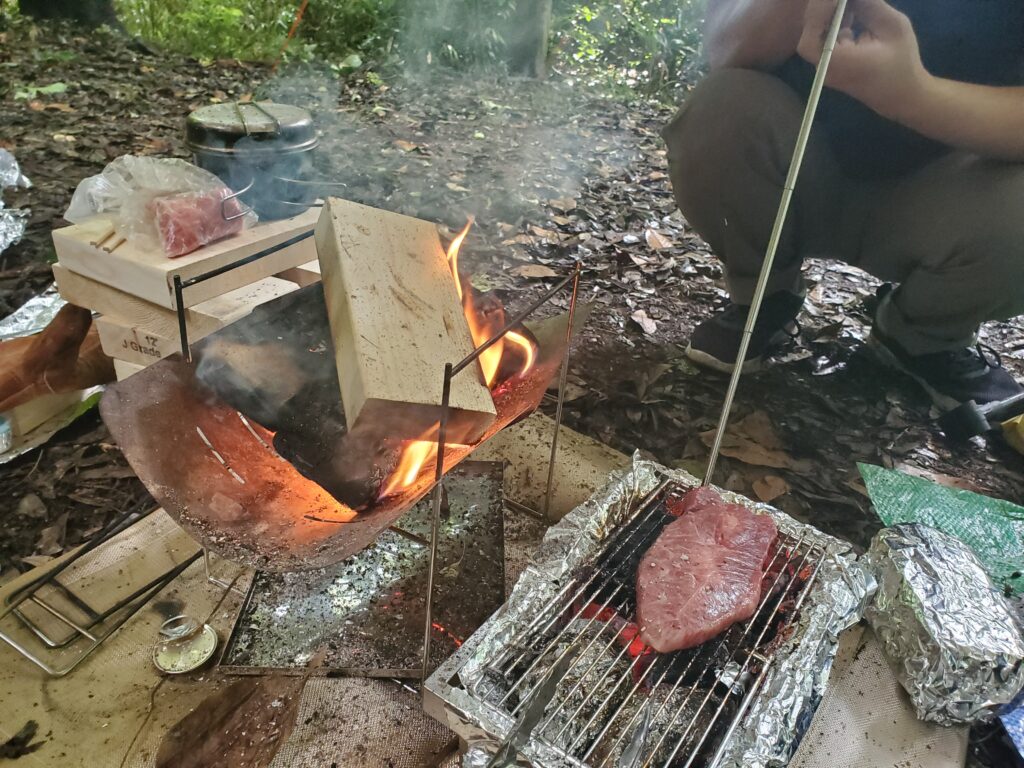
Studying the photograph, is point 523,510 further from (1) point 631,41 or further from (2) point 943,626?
(1) point 631,41

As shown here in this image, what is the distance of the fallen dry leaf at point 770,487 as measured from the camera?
111 inches

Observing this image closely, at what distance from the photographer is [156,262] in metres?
2.36

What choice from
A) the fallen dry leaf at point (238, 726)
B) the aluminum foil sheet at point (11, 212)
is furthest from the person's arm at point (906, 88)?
the aluminum foil sheet at point (11, 212)

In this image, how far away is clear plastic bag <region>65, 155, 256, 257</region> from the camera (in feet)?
7.79

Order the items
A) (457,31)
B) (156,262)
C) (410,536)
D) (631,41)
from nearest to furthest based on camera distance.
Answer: (410,536)
(156,262)
(631,41)
(457,31)

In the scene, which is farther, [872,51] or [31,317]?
[31,317]

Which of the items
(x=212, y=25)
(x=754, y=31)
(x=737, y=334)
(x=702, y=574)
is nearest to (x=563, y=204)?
(x=737, y=334)

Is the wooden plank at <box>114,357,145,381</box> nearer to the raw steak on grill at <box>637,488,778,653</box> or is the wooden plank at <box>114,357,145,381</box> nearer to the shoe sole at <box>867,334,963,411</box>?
the raw steak on grill at <box>637,488,778,653</box>

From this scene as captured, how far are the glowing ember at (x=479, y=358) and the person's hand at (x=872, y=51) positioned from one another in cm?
141

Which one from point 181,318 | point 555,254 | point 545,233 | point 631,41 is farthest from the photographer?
point 631,41

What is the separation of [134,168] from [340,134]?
3693 millimetres

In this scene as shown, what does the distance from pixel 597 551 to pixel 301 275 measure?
1733mm

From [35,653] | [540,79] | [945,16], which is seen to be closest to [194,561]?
[35,653]

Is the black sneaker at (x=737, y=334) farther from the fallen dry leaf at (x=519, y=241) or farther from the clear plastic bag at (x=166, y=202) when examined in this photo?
the clear plastic bag at (x=166, y=202)
